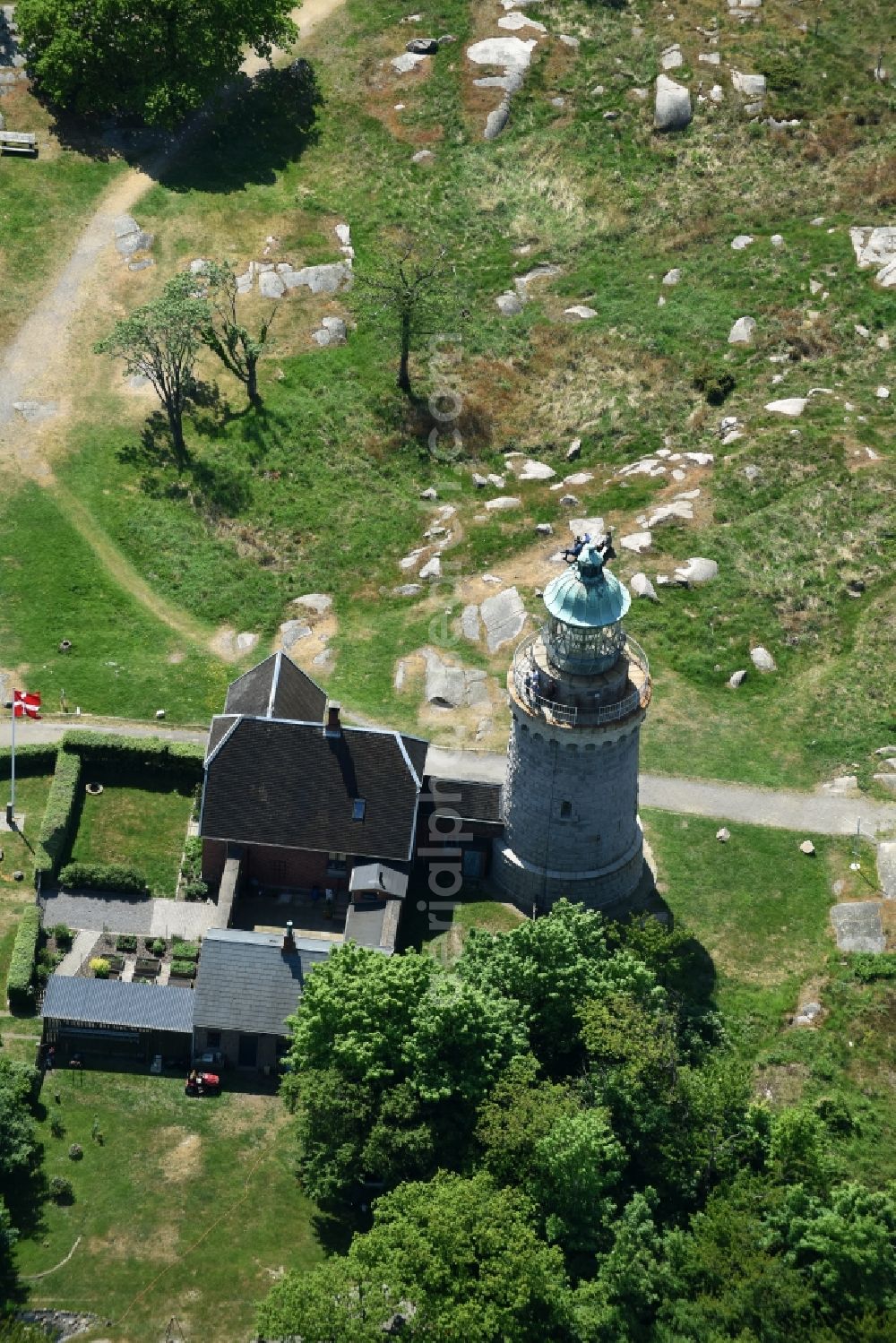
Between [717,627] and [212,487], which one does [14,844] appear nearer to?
[212,487]

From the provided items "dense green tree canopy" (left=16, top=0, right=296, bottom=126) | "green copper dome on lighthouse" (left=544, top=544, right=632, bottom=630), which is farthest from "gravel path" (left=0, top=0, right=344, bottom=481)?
"green copper dome on lighthouse" (left=544, top=544, right=632, bottom=630)

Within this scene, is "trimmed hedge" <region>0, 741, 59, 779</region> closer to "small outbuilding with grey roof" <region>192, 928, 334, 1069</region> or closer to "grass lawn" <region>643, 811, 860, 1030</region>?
"small outbuilding with grey roof" <region>192, 928, 334, 1069</region>

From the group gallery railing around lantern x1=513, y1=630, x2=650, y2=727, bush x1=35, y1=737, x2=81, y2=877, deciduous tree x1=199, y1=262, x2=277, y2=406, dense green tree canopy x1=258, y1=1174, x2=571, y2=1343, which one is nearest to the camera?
dense green tree canopy x1=258, y1=1174, x2=571, y2=1343

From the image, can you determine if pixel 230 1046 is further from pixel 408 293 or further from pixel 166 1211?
pixel 408 293

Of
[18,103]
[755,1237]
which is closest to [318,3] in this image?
[18,103]

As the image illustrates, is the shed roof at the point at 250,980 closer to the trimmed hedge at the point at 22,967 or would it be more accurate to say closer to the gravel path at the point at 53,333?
the trimmed hedge at the point at 22,967
